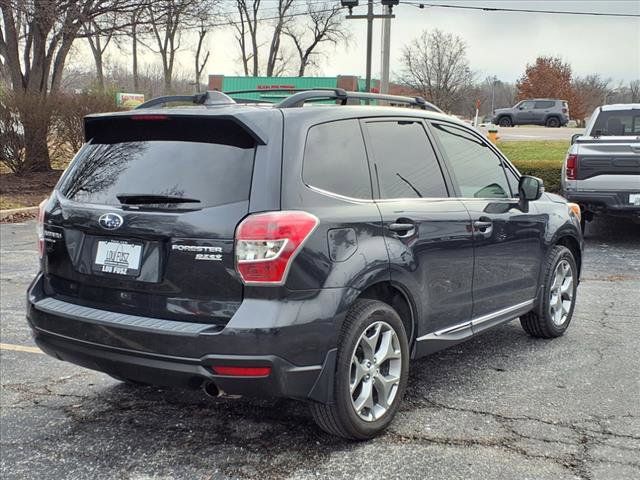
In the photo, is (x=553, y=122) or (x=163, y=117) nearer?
(x=163, y=117)

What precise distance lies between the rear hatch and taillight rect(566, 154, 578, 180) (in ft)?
23.3

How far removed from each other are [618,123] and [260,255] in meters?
9.08

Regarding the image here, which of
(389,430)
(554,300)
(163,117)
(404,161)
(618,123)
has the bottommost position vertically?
(389,430)

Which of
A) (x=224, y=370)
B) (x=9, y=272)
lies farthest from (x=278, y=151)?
(x=9, y=272)

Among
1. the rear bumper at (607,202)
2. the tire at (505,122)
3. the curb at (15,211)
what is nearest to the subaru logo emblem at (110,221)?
the rear bumper at (607,202)

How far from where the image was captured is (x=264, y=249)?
2980mm

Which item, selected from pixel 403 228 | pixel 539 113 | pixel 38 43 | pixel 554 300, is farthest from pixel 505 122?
pixel 403 228

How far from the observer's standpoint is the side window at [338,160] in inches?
130

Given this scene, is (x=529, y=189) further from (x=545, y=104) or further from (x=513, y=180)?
(x=545, y=104)

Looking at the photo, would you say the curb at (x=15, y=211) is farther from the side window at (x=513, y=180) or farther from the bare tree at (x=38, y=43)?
the side window at (x=513, y=180)

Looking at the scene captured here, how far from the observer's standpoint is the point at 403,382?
3.65 metres

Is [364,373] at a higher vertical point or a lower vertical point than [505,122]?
lower

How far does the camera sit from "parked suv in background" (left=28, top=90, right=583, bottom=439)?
3018mm

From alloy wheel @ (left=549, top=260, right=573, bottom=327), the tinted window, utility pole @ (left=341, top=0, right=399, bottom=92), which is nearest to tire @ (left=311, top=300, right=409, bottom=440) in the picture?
alloy wheel @ (left=549, top=260, right=573, bottom=327)
